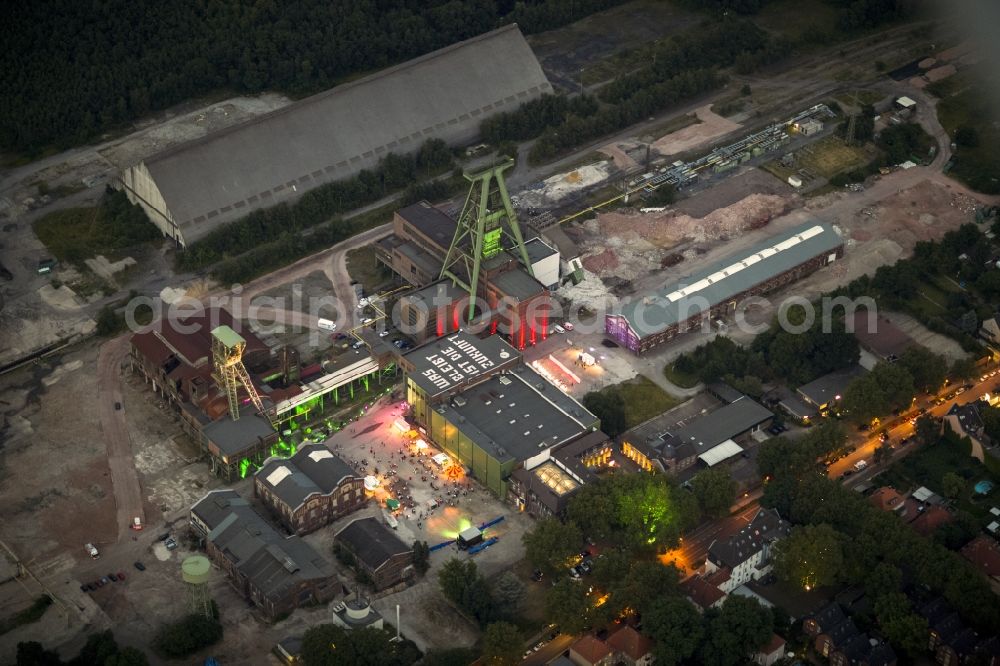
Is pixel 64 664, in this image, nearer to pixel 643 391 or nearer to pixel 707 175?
pixel 643 391

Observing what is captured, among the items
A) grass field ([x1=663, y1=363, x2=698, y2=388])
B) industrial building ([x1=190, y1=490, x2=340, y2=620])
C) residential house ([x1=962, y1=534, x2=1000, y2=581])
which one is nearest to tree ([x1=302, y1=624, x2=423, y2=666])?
industrial building ([x1=190, y1=490, x2=340, y2=620])

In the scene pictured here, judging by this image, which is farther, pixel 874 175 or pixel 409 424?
pixel 874 175

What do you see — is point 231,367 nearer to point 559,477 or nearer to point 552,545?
point 559,477

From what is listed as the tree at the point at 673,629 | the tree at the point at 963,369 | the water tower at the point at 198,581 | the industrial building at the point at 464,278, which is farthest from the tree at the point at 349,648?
the tree at the point at 963,369

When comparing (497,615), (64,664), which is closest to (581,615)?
(497,615)

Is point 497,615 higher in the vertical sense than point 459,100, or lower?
lower

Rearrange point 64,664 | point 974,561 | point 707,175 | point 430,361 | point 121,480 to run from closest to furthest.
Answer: point 64,664, point 974,561, point 121,480, point 430,361, point 707,175

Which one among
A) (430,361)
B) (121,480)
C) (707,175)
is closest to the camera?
Answer: (121,480)

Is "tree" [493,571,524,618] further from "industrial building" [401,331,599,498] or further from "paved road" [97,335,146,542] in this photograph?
"paved road" [97,335,146,542]
